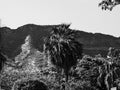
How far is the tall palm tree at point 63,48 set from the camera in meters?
50.8

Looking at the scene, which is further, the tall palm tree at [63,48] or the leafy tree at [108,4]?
the tall palm tree at [63,48]

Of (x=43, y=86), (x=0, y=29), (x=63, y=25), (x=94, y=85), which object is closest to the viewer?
(x=43, y=86)

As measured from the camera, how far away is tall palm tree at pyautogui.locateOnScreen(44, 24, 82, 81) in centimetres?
5078

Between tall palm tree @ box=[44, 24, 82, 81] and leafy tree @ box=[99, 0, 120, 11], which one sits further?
tall palm tree @ box=[44, 24, 82, 81]

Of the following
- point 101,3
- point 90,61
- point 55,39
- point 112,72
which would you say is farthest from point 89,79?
point 101,3

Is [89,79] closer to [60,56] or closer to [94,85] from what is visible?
[94,85]

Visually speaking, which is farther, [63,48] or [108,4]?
[63,48]

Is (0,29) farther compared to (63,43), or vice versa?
(63,43)

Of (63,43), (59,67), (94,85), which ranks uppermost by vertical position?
(63,43)

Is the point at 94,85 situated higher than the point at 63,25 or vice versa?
the point at 63,25

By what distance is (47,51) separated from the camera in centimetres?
5322

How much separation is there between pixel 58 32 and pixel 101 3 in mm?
29634

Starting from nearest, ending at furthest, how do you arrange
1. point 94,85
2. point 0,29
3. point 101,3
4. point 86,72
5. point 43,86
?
point 101,3 → point 43,86 → point 0,29 → point 94,85 → point 86,72

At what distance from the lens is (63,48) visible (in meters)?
51.6
